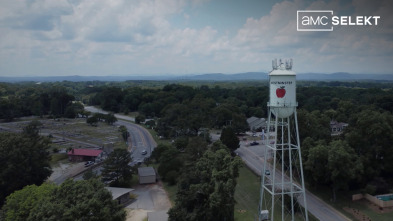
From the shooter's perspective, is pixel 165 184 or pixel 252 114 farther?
pixel 252 114

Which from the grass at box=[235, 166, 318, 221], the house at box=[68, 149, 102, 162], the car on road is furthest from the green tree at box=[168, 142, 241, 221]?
the house at box=[68, 149, 102, 162]

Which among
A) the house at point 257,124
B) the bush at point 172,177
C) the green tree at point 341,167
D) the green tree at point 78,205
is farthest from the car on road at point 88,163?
the house at point 257,124

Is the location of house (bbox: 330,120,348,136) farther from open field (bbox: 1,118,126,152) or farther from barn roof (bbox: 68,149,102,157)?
barn roof (bbox: 68,149,102,157)

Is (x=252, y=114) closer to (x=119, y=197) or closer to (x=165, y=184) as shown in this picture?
(x=165, y=184)

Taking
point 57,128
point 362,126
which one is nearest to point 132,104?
point 57,128

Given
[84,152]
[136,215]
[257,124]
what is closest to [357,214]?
[136,215]

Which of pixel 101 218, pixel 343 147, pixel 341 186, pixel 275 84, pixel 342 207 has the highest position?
pixel 275 84

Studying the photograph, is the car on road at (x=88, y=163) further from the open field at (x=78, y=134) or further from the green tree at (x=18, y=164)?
the open field at (x=78, y=134)
